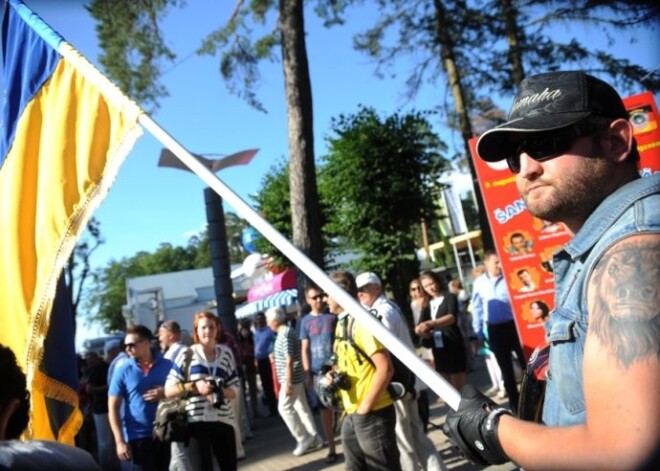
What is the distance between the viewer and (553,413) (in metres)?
1.41

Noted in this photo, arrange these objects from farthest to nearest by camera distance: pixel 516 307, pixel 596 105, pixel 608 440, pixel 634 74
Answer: pixel 634 74, pixel 516 307, pixel 596 105, pixel 608 440

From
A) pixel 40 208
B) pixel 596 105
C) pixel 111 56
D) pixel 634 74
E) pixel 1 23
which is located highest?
pixel 111 56

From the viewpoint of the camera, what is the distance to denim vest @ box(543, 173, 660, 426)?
124 centimetres

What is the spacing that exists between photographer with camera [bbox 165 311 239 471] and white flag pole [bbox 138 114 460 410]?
2.56 m

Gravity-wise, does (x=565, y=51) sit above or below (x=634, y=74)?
above

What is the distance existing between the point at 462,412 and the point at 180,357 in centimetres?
399

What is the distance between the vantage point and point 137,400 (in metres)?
5.39

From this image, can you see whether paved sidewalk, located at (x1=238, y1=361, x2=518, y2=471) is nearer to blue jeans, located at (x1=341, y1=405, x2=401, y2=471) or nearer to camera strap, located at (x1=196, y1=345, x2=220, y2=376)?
blue jeans, located at (x1=341, y1=405, x2=401, y2=471)

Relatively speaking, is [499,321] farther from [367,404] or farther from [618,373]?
[618,373]

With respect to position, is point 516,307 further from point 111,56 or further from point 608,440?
point 111,56

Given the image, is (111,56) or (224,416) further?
(111,56)

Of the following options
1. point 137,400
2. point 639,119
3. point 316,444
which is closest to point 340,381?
point 137,400

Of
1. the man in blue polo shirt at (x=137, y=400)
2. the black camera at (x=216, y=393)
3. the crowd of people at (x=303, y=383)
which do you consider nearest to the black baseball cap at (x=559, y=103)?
the crowd of people at (x=303, y=383)

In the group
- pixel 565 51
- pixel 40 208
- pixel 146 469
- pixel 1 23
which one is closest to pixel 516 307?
pixel 146 469
